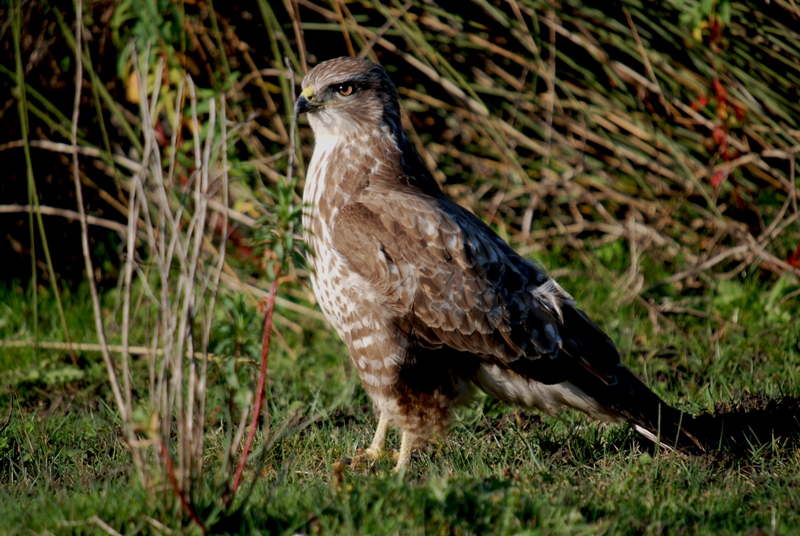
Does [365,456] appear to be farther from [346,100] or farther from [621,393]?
[346,100]

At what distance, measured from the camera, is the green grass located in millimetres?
2504

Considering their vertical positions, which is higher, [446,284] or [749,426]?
[446,284]

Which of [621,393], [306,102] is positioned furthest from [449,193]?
[621,393]

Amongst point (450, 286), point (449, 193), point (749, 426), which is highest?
point (450, 286)

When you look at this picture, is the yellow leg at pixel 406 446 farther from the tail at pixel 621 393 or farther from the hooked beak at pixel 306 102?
the hooked beak at pixel 306 102

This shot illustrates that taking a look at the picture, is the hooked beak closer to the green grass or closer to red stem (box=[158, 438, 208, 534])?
the green grass

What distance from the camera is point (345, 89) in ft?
13.0

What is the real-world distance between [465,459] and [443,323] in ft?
1.91

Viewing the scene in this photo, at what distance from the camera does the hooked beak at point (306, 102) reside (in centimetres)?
383

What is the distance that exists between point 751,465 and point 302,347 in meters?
2.78

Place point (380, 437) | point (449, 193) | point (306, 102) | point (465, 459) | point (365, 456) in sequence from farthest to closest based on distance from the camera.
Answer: point (449, 193), point (306, 102), point (380, 437), point (365, 456), point (465, 459)

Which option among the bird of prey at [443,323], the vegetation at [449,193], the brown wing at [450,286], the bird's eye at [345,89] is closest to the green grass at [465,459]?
the vegetation at [449,193]

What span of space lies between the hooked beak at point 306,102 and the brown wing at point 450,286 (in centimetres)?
58

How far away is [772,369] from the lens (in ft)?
14.2
